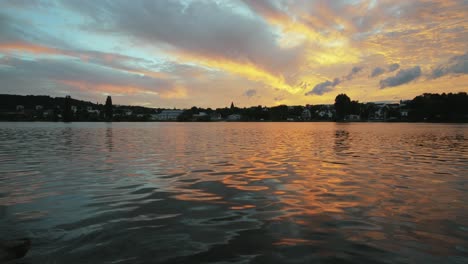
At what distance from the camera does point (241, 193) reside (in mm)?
13117

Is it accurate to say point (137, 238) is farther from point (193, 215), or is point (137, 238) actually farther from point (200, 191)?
point (200, 191)

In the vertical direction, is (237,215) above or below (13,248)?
below

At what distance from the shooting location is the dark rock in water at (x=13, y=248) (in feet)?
21.3

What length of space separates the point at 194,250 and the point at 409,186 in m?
12.2

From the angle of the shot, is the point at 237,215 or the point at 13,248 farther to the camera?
the point at 237,215

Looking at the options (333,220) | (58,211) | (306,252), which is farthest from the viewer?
(58,211)

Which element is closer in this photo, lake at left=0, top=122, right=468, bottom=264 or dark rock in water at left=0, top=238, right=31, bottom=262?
dark rock in water at left=0, top=238, right=31, bottom=262

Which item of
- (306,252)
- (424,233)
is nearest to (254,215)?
(306,252)

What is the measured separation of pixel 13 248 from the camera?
22.4ft

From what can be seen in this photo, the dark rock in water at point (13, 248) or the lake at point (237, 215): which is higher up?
the dark rock in water at point (13, 248)

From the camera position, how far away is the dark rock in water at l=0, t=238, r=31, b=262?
21.3 feet

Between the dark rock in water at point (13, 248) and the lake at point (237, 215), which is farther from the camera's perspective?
the lake at point (237, 215)

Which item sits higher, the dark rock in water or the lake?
the dark rock in water

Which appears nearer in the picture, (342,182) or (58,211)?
(58,211)
